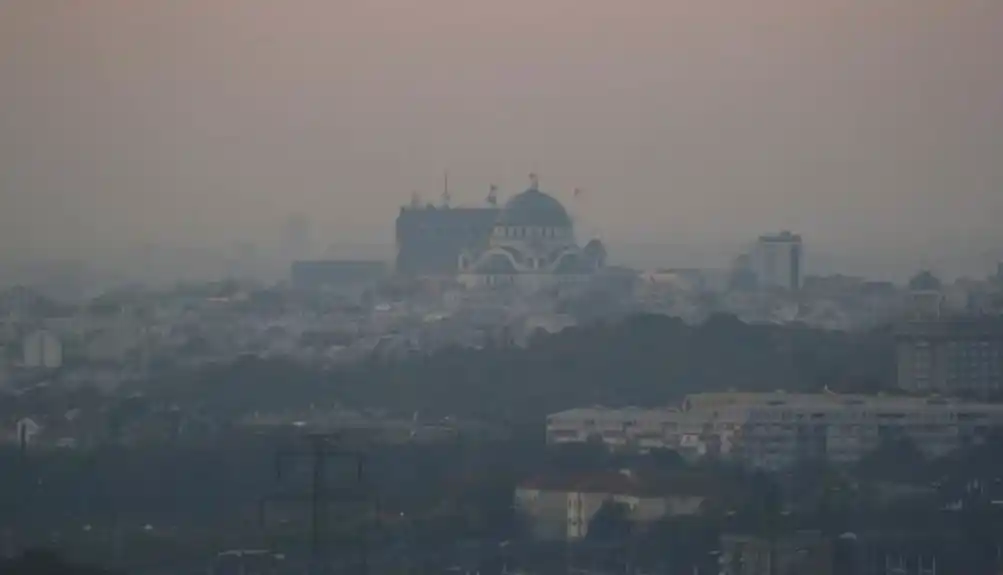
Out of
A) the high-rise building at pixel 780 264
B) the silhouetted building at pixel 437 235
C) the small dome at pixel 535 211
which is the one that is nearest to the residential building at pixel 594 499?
the high-rise building at pixel 780 264

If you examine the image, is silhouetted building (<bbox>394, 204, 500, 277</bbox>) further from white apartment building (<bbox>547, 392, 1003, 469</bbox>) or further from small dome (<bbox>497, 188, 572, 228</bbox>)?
white apartment building (<bbox>547, 392, 1003, 469</bbox>)

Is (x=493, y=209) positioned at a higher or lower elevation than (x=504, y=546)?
higher

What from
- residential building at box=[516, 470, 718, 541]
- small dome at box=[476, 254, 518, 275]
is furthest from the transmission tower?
small dome at box=[476, 254, 518, 275]

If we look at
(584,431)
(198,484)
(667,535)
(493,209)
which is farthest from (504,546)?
(493,209)

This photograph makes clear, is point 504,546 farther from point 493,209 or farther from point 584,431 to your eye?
point 493,209

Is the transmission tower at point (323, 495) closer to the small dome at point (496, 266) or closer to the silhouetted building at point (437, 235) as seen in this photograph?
Answer: the silhouetted building at point (437, 235)

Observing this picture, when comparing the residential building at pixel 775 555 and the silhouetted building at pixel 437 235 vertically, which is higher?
the silhouetted building at pixel 437 235
